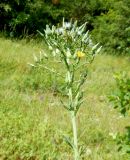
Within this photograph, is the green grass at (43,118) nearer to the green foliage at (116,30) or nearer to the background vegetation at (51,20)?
the background vegetation at (51,20)

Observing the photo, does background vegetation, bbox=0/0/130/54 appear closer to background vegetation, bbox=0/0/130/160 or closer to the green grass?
background vegetation, bbox=0/0/130/160

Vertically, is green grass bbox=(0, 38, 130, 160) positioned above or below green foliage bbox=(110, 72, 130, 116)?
below

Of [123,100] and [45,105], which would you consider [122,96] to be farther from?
[45,105]

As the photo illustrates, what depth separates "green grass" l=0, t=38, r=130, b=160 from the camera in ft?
19.0

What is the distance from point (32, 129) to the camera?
6297mm

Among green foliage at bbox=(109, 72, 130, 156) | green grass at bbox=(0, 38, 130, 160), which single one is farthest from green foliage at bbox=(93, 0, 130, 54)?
green foliage at bbox=(109, 72, 130, 156)

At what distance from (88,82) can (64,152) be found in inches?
194

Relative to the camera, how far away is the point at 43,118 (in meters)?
6.95

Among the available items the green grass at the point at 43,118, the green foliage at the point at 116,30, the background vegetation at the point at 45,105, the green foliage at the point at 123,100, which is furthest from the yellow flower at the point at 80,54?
the green foliage at the point at 116,30

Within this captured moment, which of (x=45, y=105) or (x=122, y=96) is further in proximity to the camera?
(x=45, y=105)

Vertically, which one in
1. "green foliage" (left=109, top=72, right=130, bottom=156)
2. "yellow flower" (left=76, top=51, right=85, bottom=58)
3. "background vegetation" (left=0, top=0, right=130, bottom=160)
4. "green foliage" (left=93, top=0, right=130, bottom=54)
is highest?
"yellow flower" (left=76, top=51, right=85, bottom=58)

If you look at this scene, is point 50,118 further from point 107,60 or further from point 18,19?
point 18,19

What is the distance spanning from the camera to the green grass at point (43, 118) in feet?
19.0

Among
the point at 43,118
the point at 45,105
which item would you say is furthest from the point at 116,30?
the point at 43,118
